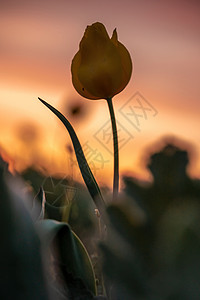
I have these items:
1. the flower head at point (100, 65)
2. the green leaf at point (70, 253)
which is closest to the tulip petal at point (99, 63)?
the flower head at point (100, 65)

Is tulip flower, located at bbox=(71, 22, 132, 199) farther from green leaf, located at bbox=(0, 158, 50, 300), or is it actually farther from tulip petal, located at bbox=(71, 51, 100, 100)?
green leaf, located at bbox=(0, 158, 50, 300)

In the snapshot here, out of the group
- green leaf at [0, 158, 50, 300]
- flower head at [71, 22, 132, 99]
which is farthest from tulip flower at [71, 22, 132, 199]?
green leaf at [0, 158, 50, 300]

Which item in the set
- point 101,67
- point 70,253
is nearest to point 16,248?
point 70,253

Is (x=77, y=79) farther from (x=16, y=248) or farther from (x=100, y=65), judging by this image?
(x=16, y=248)

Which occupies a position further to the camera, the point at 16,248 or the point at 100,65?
the point at 100,65

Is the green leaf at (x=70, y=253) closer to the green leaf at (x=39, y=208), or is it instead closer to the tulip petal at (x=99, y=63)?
the green leaf at (x=39, y=208)

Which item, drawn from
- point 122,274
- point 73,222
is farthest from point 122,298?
point 73,222
